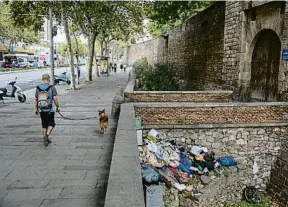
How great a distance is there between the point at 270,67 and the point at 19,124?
7.88 meters

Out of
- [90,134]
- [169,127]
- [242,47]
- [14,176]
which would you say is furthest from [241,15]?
[14,176]

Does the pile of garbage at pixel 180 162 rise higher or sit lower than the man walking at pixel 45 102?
lower

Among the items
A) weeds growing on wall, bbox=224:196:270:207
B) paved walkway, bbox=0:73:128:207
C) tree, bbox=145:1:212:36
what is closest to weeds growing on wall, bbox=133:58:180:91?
paved walkway, bbox=0:73:128:207

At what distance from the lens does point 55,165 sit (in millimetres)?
5480

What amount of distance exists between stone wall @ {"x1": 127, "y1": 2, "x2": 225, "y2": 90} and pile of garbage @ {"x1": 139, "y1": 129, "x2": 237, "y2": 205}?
5.80 metres

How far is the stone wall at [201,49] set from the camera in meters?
14.0

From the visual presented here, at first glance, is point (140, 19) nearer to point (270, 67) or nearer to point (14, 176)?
point (270, 67)

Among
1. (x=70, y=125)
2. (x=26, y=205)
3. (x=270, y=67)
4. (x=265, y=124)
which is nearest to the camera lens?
(x=26, y=205)

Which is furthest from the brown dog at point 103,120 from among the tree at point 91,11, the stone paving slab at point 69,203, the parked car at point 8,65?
the parked car at point 8,65

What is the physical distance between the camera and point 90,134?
7883 mm

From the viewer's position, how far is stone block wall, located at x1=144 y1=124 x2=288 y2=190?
27.7 feet

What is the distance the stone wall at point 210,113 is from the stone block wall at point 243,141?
20cm

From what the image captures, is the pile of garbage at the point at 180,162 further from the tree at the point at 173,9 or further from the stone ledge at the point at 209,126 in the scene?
the tree at the point at 173,9

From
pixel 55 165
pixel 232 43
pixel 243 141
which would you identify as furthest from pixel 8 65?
pixel 55 165
